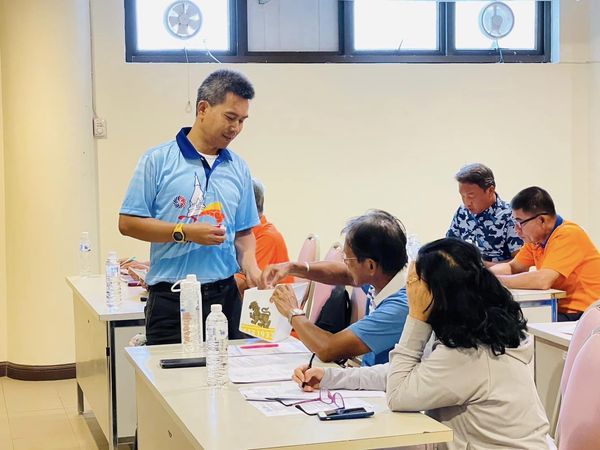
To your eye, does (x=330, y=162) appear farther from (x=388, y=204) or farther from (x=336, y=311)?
(x=336, y=311)

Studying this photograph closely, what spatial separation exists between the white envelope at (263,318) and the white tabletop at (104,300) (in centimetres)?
99

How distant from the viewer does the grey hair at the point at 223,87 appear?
304 centimetres

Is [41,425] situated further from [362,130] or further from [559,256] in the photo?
[362,130]

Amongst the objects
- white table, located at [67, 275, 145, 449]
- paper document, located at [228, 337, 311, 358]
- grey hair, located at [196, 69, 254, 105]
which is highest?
grey hair, located at [196, 69, 254, 105]

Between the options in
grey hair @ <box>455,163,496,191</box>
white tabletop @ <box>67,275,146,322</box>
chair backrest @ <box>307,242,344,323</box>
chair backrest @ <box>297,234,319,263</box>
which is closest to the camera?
white tabletop @ <box>67,275,146,322</box>

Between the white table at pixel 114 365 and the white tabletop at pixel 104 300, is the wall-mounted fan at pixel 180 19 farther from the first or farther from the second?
the white table at pixel 114 365

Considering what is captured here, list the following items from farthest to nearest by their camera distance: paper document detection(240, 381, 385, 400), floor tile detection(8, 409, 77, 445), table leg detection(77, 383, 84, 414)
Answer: table leg detection(77, 383, 84, 414), floor tile detection(8, 409, 77, 445), paper document detection(240, 381, 385, 400)

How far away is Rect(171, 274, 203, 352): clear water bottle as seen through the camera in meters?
2.78

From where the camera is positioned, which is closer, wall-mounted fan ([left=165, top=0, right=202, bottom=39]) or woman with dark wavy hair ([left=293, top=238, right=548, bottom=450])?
woman with dark wavy hair ([left=293, top=238, right=548, bottom=450])

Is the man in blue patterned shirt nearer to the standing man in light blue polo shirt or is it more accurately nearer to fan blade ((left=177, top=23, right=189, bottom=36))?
fan blade ((left=177, top=23, right=189, bottom=36))

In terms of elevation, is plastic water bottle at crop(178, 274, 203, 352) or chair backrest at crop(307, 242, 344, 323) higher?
plastic water bottle at crop(178, 274, 203, 352)

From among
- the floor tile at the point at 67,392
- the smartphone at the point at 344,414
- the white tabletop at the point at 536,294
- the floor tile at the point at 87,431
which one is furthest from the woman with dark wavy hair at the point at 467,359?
the floor tile at the point at 67,392

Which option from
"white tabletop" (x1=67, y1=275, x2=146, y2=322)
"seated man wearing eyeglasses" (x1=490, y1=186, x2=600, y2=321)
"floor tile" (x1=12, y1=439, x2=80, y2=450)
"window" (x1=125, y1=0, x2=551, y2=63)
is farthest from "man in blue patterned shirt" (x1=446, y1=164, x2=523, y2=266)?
"floor tile" (x1=12, y1=439, x2=80, y2=450)

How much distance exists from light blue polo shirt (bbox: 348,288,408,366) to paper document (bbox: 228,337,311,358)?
30 centimetres
